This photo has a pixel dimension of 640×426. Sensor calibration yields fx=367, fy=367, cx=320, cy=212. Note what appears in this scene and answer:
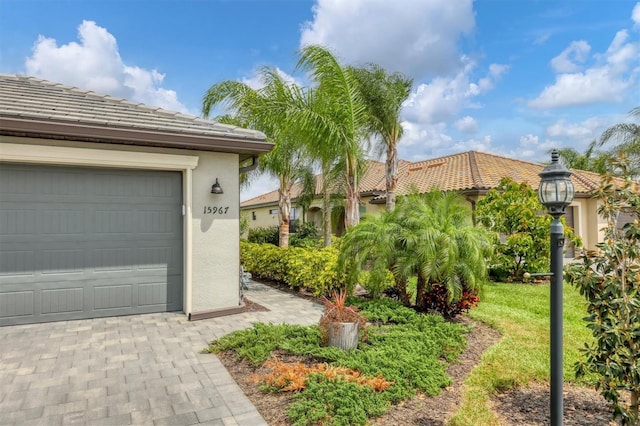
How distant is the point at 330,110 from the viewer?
924 cm

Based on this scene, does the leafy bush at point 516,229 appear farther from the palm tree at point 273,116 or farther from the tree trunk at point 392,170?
the palm tree at point 273,116

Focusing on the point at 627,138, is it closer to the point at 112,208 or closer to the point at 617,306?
the point at 617,306

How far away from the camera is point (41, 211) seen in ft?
20.6

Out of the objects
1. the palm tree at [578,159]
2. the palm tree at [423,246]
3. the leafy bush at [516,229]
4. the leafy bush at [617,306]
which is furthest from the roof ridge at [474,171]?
the leafy bush at [617,306]

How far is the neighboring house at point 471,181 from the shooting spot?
15562 millimetres

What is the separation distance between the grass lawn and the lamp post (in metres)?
0.66

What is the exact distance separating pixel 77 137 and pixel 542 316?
29.9 feet

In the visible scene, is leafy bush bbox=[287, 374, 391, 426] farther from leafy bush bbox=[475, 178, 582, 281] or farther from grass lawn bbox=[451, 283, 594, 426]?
leafy bush bbox=[475, 178, 582, 281]

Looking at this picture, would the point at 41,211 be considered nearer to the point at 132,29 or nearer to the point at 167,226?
the point at 167,226

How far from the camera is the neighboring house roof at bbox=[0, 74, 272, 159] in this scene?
5.70 metres

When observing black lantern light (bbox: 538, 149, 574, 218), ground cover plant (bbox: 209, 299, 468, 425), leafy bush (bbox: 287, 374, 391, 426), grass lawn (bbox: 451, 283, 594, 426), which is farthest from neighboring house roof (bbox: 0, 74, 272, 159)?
grass lawn (bbox: 451, 283, 594, 426)

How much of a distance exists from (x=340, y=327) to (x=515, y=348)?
2.70 m

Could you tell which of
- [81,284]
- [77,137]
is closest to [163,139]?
[77,137]

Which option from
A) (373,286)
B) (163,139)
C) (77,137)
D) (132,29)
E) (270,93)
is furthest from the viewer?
(270,93)
